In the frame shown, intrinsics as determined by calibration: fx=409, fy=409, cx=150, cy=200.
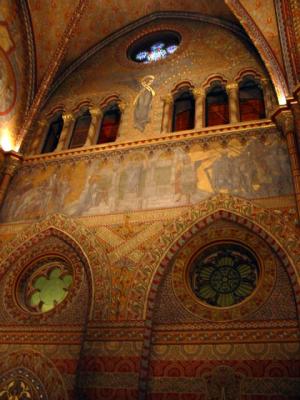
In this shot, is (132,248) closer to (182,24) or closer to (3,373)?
(3,373)

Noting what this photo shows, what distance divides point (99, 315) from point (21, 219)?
10.0ft

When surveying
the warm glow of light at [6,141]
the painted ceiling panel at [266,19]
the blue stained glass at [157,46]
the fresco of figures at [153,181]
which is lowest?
the fresco of figures at [153,181]

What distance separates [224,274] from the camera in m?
6.92

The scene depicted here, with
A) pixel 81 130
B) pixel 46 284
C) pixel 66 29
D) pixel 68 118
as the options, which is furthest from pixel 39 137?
pixel 46 284

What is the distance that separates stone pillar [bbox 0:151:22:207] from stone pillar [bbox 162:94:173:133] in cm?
346

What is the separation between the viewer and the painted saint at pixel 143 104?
31.1 feet

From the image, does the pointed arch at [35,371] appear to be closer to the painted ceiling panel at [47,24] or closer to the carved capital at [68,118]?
the carved capital at [68,118]

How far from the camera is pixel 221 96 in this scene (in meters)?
9.69

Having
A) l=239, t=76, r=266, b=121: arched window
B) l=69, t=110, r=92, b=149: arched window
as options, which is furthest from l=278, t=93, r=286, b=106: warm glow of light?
l=69, t=110, r=92, b=149: arched window

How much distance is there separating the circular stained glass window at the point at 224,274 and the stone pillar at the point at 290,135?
3.78ft

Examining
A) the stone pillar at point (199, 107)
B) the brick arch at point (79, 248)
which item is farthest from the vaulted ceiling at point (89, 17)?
the brick arch at point (79, 248)

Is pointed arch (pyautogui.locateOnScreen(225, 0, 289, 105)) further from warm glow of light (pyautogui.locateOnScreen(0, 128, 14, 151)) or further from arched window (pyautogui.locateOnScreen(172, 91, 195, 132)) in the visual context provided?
warm glow of light (pyautogui.locateOnScreen(0, 128, 14, 151))

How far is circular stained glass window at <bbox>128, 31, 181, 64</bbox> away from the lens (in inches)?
448

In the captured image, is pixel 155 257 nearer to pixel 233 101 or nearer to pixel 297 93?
pixel 297 93
